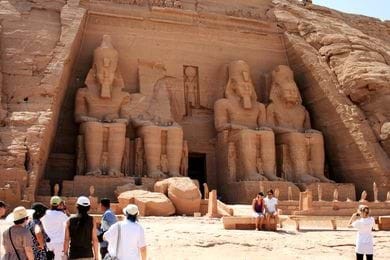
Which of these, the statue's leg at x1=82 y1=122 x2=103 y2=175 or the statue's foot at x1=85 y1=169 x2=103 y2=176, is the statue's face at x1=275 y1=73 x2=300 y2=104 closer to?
the statue's leg at x1=82 y1=122 x2=103 y2=175

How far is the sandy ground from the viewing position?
22.0 ft

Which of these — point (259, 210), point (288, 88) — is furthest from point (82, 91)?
point (259, 210)

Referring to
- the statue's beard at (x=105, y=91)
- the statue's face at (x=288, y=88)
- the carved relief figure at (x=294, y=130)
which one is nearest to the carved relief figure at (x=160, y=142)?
the statue's beard at (x=105, y=91)

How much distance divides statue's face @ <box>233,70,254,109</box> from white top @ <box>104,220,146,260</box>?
13.1 metres

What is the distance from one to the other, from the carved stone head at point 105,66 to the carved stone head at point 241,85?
405cm

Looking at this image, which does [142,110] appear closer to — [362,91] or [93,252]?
→ [362,91]

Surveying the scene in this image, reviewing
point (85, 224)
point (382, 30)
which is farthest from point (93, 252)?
point (382, 30)

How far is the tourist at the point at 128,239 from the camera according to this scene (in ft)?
12.4

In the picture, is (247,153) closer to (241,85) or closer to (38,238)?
(241,85)

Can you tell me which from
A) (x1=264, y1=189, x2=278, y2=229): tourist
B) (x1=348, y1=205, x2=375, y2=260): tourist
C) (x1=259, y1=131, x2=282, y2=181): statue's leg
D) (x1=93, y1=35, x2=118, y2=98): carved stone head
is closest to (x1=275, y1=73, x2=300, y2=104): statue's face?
(x1=259, y1=131, x2=282, y2=181): statue's leg

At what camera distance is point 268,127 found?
54.7ft

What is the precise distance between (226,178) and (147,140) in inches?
115

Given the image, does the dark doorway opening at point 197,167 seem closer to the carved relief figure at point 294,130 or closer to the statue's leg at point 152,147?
the statue's leg at point 152,147

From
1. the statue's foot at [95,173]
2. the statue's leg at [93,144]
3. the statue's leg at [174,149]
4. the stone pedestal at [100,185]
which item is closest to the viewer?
the stone pedestal at [100,185]
